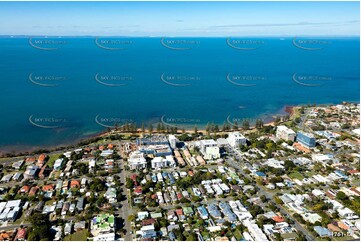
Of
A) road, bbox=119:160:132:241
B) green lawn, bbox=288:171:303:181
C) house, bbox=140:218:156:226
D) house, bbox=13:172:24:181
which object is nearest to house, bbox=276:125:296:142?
green lawn, bbox=288:171:303:181

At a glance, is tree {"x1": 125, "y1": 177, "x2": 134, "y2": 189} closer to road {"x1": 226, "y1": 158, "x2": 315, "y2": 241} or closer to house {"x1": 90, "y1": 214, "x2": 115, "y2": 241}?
house {"x1": 90, "y1": 214, "x2": 115, "y2": 241}

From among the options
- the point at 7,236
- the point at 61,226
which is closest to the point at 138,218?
the point at 61,226

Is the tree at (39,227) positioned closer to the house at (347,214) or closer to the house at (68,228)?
the house at (68,228)

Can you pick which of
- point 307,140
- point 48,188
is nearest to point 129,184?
point 48,188

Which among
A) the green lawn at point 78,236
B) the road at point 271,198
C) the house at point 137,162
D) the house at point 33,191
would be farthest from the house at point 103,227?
the road at point 271,198

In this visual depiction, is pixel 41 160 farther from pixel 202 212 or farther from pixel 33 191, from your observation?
pixel 202 212

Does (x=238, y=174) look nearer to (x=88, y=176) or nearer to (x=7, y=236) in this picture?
(x=88, y=176)

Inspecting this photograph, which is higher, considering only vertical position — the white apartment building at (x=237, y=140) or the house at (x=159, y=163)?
the white apartment building at (x=237, y=140)
